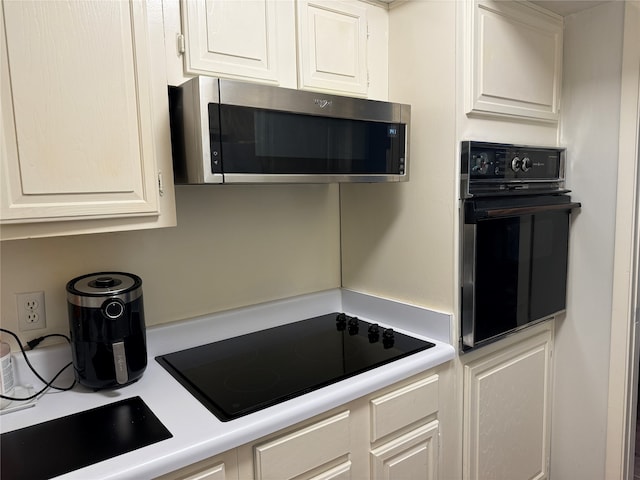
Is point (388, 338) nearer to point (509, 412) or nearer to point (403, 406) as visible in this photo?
point (403, 406)

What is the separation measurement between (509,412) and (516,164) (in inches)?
36.8

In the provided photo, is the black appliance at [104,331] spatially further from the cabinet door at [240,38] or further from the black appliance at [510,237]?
the black appliance at [510,237]

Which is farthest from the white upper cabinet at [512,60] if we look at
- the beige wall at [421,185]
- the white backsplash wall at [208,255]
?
the white backsplash wall at [208,255]

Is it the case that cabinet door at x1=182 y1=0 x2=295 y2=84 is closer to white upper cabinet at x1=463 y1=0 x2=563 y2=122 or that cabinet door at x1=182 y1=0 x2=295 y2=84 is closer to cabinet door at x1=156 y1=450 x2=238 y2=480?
white upper cabinet at x1=463 y1=0 x2=563 y2=122

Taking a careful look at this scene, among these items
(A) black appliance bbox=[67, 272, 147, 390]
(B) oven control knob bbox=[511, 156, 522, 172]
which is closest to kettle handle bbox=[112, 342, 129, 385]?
(A) black appliance bbox=[67, 272, 147, 390]

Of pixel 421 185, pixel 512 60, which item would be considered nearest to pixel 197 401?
pixel 421 185

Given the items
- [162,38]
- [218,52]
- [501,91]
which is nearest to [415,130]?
[501,91]

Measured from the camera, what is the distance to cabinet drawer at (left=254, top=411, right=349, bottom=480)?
3.49 ft

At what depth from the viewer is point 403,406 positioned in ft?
4.38

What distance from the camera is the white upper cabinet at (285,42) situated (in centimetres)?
115

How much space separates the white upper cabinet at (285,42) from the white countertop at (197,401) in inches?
31.3

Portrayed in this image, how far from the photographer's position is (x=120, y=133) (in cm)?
106

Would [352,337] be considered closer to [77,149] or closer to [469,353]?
[469,353]

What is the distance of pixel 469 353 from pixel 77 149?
1.32m
